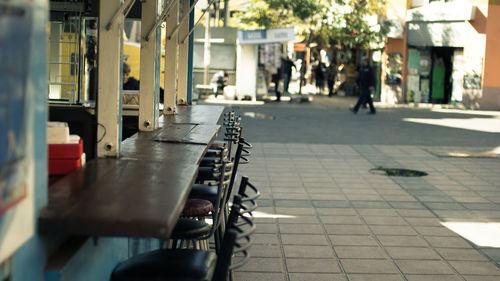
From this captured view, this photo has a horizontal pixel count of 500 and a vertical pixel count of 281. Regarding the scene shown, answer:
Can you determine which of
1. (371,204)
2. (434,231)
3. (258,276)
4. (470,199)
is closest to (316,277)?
(258,276)

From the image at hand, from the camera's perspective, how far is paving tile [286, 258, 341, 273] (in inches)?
221

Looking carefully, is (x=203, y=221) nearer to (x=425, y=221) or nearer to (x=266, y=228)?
(x=266, y=228)

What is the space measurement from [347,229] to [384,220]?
62cm

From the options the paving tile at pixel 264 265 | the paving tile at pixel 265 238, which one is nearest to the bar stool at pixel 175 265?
the paving tile at pixel 264 265

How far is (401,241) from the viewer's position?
6.57m

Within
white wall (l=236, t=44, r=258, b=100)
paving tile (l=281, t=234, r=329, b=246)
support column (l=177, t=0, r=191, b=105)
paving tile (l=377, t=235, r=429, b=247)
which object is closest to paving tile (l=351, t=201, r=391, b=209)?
paving tile (l=377, t=235, r=429, b=247)

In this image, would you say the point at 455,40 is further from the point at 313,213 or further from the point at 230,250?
the point at 230,250

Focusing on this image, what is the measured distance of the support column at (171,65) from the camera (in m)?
8.34

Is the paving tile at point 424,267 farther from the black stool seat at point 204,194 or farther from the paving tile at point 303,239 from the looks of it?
the black stool seat at point 204,194

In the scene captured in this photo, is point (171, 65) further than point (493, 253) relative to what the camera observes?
Yes

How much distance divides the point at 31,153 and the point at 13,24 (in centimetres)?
47

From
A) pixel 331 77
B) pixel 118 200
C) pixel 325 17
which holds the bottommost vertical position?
pixel 118 200

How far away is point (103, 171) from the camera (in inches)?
146

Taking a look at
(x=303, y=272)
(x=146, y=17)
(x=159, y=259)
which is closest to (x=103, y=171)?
(x=159, y=259)
